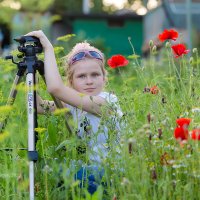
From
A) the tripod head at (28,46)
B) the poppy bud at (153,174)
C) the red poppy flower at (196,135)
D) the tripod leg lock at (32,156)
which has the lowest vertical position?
the poppy bud at (153,174)

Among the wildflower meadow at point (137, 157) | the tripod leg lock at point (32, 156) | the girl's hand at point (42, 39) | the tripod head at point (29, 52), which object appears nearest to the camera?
the wildflower meadow at point (137, 157)

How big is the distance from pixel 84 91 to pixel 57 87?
1.27ft

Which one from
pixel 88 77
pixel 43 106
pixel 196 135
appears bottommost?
pixel 196 135

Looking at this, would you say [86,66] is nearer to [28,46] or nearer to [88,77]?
[88,77]

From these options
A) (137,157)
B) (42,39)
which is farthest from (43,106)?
(137,157)

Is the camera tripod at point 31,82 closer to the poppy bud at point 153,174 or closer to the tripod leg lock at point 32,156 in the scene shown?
the tripod leg lock at point 32,156

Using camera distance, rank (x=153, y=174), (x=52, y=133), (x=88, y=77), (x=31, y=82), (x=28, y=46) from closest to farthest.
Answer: (x=153, y=174) < (x=31, y=82) < (x=28, y=46) < (x=52, y=133) < (x=88, y=77)

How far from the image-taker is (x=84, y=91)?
398 cm

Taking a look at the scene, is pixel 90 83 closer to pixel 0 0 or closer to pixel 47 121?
pixel 47 121

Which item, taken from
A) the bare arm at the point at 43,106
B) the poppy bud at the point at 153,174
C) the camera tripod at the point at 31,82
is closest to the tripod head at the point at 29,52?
the camera tripod at the point at 31,82

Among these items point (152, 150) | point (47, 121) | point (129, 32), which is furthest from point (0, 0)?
point (152, 150)

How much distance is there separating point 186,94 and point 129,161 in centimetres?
79

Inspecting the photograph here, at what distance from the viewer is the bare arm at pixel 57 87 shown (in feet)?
11.7

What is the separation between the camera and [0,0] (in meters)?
15.2
